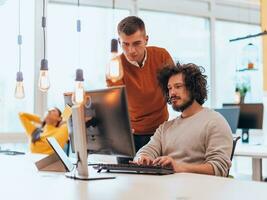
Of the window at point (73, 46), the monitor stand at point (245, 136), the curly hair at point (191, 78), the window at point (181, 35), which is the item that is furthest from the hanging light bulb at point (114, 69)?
the window at point (181, 35)

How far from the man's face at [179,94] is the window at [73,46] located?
2.68 metres

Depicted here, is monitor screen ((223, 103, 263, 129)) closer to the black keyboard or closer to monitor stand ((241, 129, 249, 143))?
monitor stand ((241, 129, 249, 143))

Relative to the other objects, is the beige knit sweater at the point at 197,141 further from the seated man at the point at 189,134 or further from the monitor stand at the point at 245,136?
the monitor stand at the point at 245,136

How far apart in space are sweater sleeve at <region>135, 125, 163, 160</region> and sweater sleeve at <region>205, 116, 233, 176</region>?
0.32 m

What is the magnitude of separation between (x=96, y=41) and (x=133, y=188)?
3918 mm

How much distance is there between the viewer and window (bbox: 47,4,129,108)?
16.6 ft

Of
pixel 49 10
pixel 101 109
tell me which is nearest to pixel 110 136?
pixel 101 109

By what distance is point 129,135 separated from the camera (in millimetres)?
1779

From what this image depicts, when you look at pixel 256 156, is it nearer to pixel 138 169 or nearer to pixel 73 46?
pixel 138 169

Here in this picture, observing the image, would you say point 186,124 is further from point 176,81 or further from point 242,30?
point 242,30

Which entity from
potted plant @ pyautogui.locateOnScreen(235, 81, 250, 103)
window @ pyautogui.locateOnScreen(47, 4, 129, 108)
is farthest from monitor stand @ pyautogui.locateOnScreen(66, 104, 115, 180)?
potted plant @ pyautogui.locateOnScreen(235, 81, 250, 103)

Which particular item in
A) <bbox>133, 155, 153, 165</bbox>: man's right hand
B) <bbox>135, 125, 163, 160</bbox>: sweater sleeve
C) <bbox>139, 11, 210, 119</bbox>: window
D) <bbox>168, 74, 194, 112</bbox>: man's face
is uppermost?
<bbox>139, 11, 210, 119</bbox>: window

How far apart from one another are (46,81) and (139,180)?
1.51 meters

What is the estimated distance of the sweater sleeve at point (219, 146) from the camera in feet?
6.68
